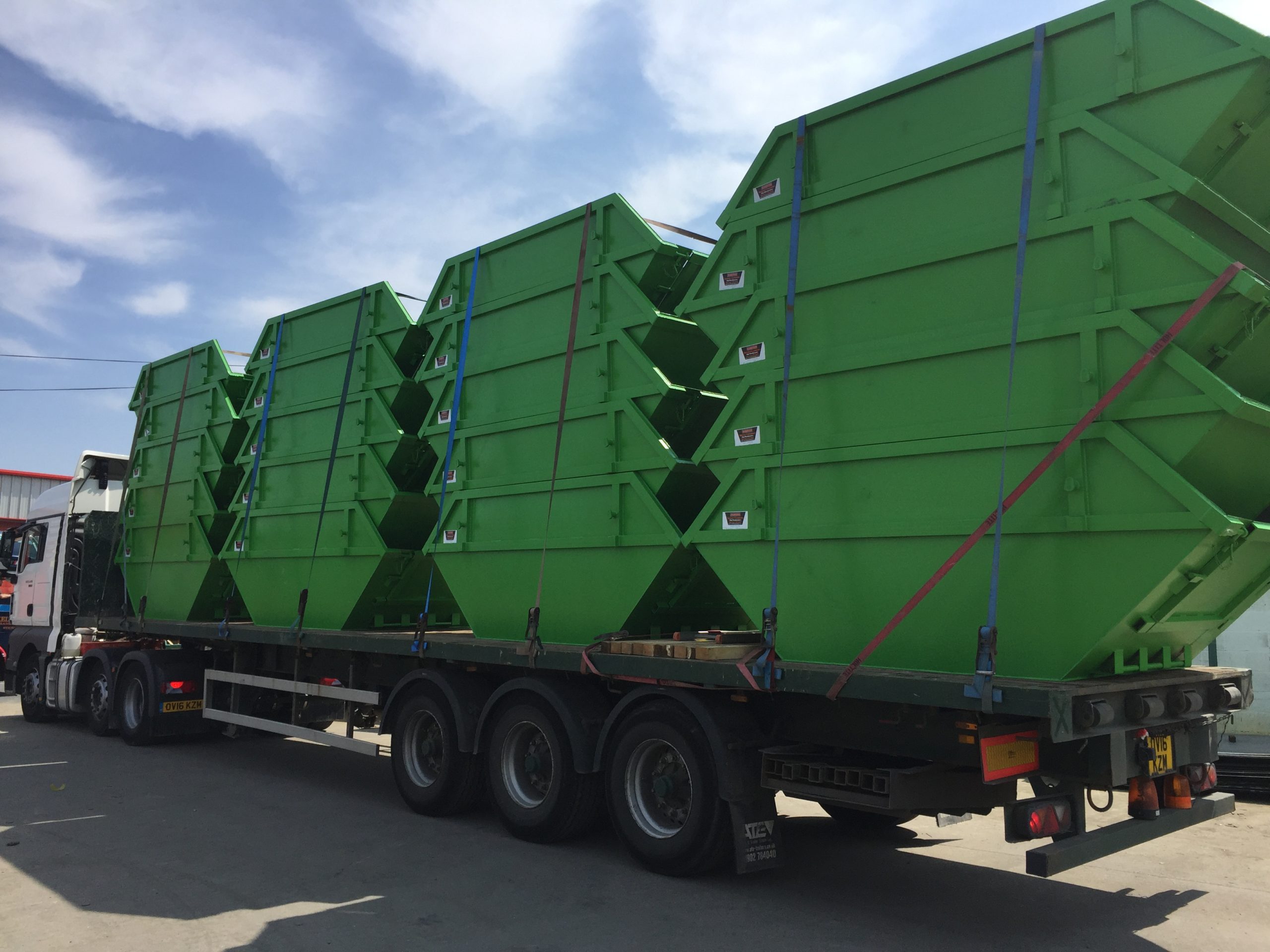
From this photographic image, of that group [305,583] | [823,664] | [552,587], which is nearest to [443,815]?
[552,587]

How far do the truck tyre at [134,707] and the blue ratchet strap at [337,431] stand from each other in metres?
3.19

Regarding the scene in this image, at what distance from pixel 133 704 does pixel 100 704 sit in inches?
37.2

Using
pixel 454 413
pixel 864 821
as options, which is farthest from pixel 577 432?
pixel 864 821

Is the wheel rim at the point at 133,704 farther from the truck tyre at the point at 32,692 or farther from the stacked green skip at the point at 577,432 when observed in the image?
the stacked green skip at the point at 577,432

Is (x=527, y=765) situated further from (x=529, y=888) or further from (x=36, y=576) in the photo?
(x=36, y=576)

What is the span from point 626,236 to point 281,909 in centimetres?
471

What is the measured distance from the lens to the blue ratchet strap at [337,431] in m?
9.27

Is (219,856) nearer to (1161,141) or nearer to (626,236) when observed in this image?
(626,236)

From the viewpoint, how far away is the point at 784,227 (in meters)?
5.77

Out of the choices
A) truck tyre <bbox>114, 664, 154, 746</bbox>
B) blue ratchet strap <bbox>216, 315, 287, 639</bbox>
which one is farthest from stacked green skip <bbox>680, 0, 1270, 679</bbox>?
truck tyre <bbox>114, 664, 154, 746</bbox>

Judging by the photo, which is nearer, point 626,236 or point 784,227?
point 784,227

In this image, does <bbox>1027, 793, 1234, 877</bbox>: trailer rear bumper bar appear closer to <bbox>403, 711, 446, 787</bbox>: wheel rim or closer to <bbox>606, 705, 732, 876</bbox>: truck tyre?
<bbox>606, 705, 732, 876</bbox>: truck tyre

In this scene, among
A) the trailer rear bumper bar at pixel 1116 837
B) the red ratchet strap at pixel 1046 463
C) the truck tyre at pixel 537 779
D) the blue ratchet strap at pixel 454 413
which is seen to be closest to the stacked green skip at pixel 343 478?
the blue ratchet strap at pixel 454 413

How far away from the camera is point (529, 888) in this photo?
19.0 feet
